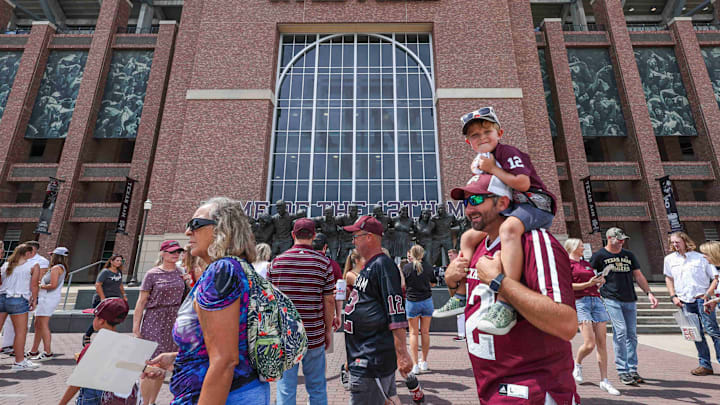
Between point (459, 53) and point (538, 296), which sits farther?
point (459, 53)

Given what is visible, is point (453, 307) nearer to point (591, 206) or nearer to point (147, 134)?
point (591, 206)

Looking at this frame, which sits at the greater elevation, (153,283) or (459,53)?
(459,53)

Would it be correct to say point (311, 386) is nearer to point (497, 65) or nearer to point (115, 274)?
point (115, 274)

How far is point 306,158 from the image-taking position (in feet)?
69.1

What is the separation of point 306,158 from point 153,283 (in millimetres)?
17255

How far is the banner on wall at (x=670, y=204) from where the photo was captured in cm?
2144

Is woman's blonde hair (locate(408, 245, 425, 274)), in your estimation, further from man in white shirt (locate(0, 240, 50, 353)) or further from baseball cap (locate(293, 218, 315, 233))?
man in white shirt (locate(0, 240, 50, 353))

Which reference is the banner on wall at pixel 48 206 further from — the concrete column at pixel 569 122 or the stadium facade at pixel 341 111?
the concrete column at pixel 569 122

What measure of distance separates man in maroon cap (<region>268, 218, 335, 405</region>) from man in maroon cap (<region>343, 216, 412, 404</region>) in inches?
15.5

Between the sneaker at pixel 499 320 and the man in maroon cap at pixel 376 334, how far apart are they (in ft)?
5.32

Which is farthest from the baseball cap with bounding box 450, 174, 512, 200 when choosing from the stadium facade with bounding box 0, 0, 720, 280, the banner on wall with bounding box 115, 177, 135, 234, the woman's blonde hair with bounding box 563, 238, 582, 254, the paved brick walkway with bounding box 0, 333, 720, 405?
the banner on wall with bounding box 115, 177, 135, 234

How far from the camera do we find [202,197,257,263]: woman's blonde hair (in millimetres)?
1728

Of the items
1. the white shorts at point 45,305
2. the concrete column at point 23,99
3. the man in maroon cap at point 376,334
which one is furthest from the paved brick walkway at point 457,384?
the concrete column at point 23,99

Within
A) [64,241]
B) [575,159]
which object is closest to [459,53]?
[575,159]
